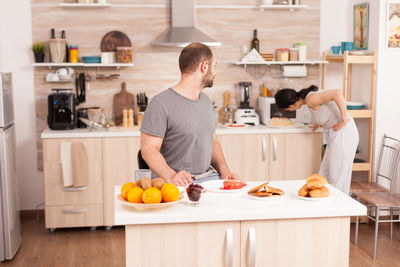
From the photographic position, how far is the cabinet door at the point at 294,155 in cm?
468

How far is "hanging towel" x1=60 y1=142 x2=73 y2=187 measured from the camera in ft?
14.3

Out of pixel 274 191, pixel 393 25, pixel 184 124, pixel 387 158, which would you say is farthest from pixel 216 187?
pixel 393 25

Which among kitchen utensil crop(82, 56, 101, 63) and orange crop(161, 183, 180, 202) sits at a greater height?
kitchen utensil crop(82, 56, 101, 63)

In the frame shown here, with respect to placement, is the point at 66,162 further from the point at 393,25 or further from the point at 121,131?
the point at 393,25

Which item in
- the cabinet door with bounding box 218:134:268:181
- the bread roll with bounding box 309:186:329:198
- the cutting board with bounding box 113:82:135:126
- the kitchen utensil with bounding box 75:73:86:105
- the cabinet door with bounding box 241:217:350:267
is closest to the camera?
the cabinet door with bounding box 241:217:350:267

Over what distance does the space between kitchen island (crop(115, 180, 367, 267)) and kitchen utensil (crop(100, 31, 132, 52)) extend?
9.43 feet

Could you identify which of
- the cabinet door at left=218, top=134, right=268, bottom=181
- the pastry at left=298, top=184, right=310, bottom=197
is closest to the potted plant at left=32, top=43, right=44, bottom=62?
the cabinet door at left=218, top=134, right=268, bottom=181

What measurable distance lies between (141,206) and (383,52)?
330cm

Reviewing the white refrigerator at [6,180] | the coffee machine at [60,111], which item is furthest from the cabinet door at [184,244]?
the coffee machine at [60,111]

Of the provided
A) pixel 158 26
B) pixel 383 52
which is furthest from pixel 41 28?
pixel 383 52

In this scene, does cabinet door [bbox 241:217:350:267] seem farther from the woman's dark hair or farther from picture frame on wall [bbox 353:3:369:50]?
picture frame on wall [bbox 353:3:369:50]

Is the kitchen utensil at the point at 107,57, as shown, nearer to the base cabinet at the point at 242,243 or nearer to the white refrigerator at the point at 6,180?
the white refrigerator at the point at 6,180

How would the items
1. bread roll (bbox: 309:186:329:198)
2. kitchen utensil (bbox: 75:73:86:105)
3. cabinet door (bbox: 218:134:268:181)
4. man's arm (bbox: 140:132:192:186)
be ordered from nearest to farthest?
bread roll (bbox: 309:186:329:198), man's arm (bbox: 140:132:192:186), cabinet door (bbox: 218:134:268:181), kitchen utensil (bbox: 75:73:86:105)

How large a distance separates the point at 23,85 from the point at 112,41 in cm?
93
